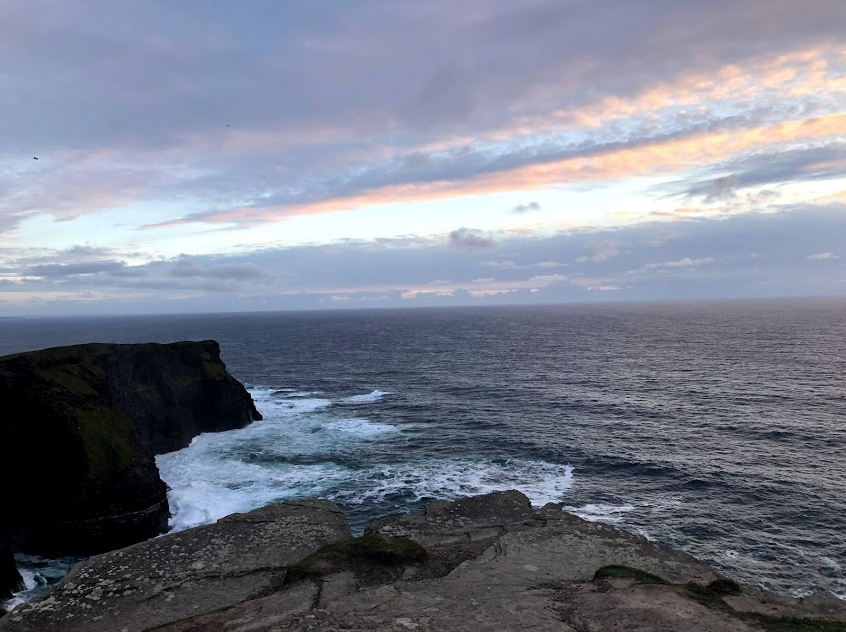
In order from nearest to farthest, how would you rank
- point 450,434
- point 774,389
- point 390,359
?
1. point 450,434
2. point 774,389
3. point 390,359

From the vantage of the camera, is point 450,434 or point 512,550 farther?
point 450,434

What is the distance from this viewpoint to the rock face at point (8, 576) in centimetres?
2705

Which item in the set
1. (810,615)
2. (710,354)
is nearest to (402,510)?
(810,615)

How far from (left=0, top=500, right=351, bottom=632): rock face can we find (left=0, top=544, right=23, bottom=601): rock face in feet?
15.9

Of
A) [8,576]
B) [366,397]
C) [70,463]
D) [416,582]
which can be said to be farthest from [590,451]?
[8,576]

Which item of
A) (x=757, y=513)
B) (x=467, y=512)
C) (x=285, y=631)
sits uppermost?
(x=285, y=631)

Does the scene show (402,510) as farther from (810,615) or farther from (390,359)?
(390,359)

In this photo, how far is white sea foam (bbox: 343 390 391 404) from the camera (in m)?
73.6

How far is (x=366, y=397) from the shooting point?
75750 mm

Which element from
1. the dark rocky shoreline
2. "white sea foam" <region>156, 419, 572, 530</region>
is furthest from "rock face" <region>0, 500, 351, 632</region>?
"white sea foam" <region>156, 419, 572, 530</region>

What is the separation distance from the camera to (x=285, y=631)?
16375mm

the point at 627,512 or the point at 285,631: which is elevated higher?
the point at 285,631

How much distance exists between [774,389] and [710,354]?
1479 inches

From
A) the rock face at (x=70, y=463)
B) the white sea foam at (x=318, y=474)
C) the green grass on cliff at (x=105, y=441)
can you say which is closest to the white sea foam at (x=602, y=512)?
the white sea foam at (x=318, y=474)
